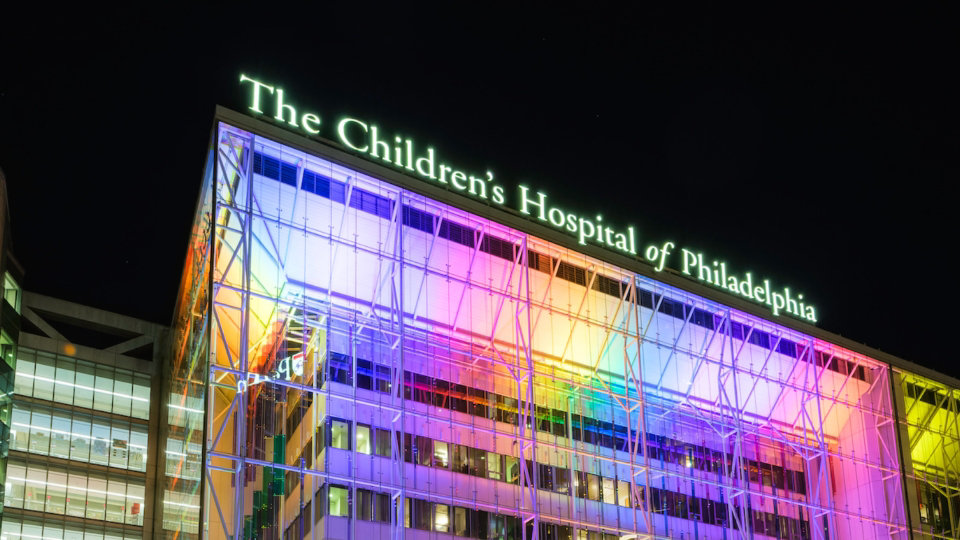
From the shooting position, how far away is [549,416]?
51781 millimetres

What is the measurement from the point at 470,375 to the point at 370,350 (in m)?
5.38

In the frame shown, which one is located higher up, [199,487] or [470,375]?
[470,375]

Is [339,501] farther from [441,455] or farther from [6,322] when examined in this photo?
[6,322]

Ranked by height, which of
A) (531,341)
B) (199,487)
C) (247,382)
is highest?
(531,341)

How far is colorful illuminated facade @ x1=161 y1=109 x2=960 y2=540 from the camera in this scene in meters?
43.2

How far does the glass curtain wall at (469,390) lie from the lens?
43.1 m

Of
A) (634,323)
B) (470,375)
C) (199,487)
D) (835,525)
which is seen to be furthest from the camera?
(835,525)

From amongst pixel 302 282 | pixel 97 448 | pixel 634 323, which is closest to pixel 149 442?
pixel 97 448

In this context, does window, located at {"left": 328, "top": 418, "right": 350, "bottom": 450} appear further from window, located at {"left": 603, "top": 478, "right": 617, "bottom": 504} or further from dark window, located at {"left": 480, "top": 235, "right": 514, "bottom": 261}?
window, located at {"left": 603, "top": 478, "right": 617, "bottom": 504}

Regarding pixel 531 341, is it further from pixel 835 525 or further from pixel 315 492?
pixel 835 525

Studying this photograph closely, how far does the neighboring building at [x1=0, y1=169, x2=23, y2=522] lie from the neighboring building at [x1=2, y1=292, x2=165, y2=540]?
125cm

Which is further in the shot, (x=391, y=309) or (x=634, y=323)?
(x=634, y=323)

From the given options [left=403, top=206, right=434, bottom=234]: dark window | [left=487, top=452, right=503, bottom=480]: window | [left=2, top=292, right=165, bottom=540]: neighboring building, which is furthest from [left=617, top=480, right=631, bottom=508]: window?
[left=2, top=292, right=165, bottom=540]: neighboring building

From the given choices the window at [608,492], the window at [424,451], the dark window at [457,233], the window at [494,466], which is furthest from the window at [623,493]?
the dark window at [457,233]
